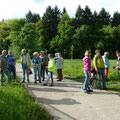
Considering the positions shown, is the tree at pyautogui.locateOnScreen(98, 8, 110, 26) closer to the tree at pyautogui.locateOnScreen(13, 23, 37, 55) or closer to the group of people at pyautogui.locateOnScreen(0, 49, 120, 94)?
the tree at pyautogui.locateOnScreen(13, 23, 37, 55)

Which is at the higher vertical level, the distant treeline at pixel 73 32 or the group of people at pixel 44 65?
the distant treeline at pixel 73 32

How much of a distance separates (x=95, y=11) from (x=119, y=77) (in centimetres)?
5918

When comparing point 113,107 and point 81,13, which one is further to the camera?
point 81,13

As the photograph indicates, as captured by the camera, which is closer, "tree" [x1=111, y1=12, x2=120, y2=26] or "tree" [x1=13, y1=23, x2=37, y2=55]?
"tree" [x1=13, y1=23, x2=37, y2=55]

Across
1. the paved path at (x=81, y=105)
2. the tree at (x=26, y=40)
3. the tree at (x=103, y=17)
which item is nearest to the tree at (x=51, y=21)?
the tree at (x=103, y=17)

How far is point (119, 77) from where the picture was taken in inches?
454

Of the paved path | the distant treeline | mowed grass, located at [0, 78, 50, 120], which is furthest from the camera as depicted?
the distant treeline

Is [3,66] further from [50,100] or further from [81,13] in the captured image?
[81,13]

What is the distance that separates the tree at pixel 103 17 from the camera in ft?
223

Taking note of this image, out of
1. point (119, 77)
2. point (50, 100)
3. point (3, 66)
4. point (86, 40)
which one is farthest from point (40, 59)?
point (86, 40)

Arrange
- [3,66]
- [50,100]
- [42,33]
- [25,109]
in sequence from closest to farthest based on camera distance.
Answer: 1. [25,109]
2. [50,100]
3. [3,66]
4. [42,33]

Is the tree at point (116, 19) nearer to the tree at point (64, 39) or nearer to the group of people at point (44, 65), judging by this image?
the tree at point (64, 39)

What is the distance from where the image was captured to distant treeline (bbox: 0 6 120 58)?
5772 centimetres

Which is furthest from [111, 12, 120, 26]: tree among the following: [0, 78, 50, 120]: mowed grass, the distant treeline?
[0, 78, 50, 120]: mowed grass
